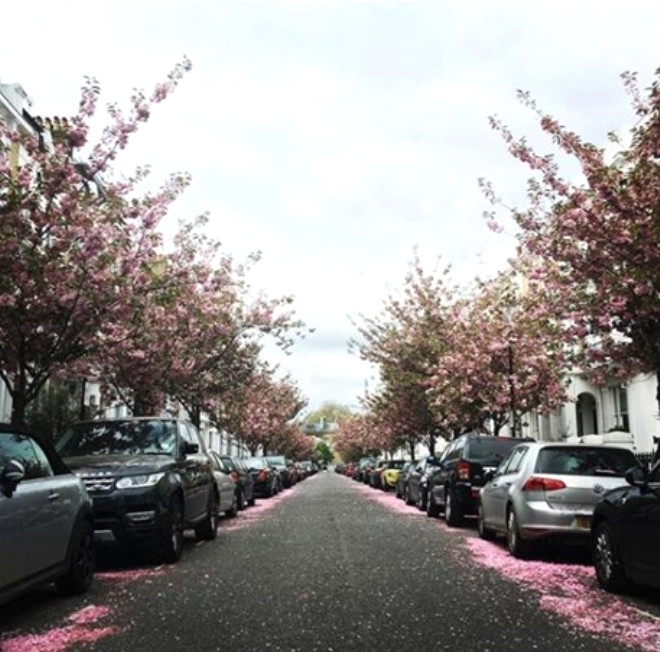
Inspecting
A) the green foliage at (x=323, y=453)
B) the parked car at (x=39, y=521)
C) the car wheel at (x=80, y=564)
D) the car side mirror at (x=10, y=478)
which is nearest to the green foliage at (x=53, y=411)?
the car wheel at (x=80, y=564)

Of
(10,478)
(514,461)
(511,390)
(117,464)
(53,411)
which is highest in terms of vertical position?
(511,390)

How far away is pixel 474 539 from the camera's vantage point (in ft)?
44.8

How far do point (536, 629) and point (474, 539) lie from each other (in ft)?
23.6

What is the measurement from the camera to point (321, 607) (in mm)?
7359

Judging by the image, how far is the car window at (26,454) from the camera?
714cm

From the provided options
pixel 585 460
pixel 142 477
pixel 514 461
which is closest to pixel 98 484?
pixel 142 477

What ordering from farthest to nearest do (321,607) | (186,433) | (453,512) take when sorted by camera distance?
(453,512)
(186,433)
(321,607)

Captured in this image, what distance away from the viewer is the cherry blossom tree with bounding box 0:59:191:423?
12.7 m

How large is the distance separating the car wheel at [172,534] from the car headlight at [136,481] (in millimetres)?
485

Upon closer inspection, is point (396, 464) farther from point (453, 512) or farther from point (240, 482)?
point (453, 512)

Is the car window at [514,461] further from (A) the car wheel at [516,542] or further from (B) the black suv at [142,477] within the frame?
(B) the black suv at [142,477]

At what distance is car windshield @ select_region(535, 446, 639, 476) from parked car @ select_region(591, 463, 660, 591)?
1704 mm

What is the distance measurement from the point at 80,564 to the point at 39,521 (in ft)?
4.31

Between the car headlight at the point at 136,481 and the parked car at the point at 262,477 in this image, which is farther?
the parked car at the point at 262,477
